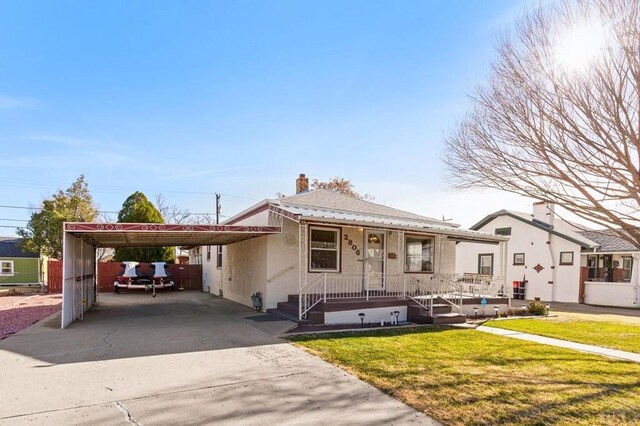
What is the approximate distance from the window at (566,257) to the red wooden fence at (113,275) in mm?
20202

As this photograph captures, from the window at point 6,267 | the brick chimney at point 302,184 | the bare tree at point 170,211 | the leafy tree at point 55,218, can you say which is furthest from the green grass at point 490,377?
the bare tree at point 170,211

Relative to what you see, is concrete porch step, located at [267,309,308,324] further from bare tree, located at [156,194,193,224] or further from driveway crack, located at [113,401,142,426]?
bare tree, located at [156,194,193,224]

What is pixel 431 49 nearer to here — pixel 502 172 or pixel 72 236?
pixel 502 172

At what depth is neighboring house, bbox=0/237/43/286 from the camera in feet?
83.4

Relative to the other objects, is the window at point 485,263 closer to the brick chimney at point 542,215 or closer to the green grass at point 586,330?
the brick chimney at point 542,215

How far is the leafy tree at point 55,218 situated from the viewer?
68.3 ft

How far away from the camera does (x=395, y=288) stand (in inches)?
512

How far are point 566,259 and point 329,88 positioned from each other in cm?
1718

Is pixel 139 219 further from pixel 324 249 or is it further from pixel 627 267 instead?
pixel 627 267

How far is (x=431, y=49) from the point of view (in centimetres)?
920

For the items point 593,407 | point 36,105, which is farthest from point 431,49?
point 36,105

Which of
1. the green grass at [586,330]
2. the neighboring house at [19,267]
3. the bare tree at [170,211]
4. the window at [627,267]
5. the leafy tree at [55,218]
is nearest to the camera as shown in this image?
the green grass at [586,330]

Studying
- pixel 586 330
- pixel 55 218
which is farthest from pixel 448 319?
pixel 55 218

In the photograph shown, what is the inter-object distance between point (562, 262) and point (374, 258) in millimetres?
14187
